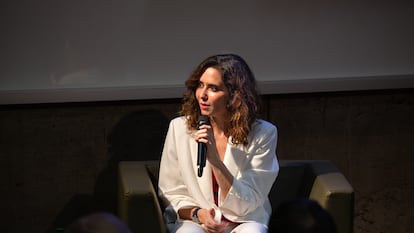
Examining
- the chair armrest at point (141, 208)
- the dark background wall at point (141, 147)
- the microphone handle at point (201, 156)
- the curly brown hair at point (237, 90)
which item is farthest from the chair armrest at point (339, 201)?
the dark background wall at point (141, 147)

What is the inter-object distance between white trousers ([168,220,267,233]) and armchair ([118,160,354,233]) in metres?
0.07

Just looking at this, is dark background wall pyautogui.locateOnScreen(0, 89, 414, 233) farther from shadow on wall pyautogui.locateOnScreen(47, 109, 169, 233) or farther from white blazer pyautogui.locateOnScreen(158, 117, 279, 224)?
white blazer pyautogui.locateOnScreen(158, 117, 279, 224)

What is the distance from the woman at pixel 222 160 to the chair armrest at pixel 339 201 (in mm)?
239

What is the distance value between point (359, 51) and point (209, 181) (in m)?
1.36

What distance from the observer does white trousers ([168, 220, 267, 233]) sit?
375 cm

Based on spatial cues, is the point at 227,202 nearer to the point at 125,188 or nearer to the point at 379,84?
the point at 125,188

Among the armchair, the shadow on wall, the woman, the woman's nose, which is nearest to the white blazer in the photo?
the woman

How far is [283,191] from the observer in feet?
13.8

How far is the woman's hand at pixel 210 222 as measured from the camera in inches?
148

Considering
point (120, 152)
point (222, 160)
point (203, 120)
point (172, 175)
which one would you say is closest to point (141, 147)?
point (120, 152)

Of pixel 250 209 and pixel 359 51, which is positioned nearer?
pixel 250 209

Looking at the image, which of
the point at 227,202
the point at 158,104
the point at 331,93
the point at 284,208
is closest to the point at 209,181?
the point at 227,202

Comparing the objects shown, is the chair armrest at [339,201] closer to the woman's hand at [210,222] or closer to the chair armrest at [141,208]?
the woman's hand at [210,222]

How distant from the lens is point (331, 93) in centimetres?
483
